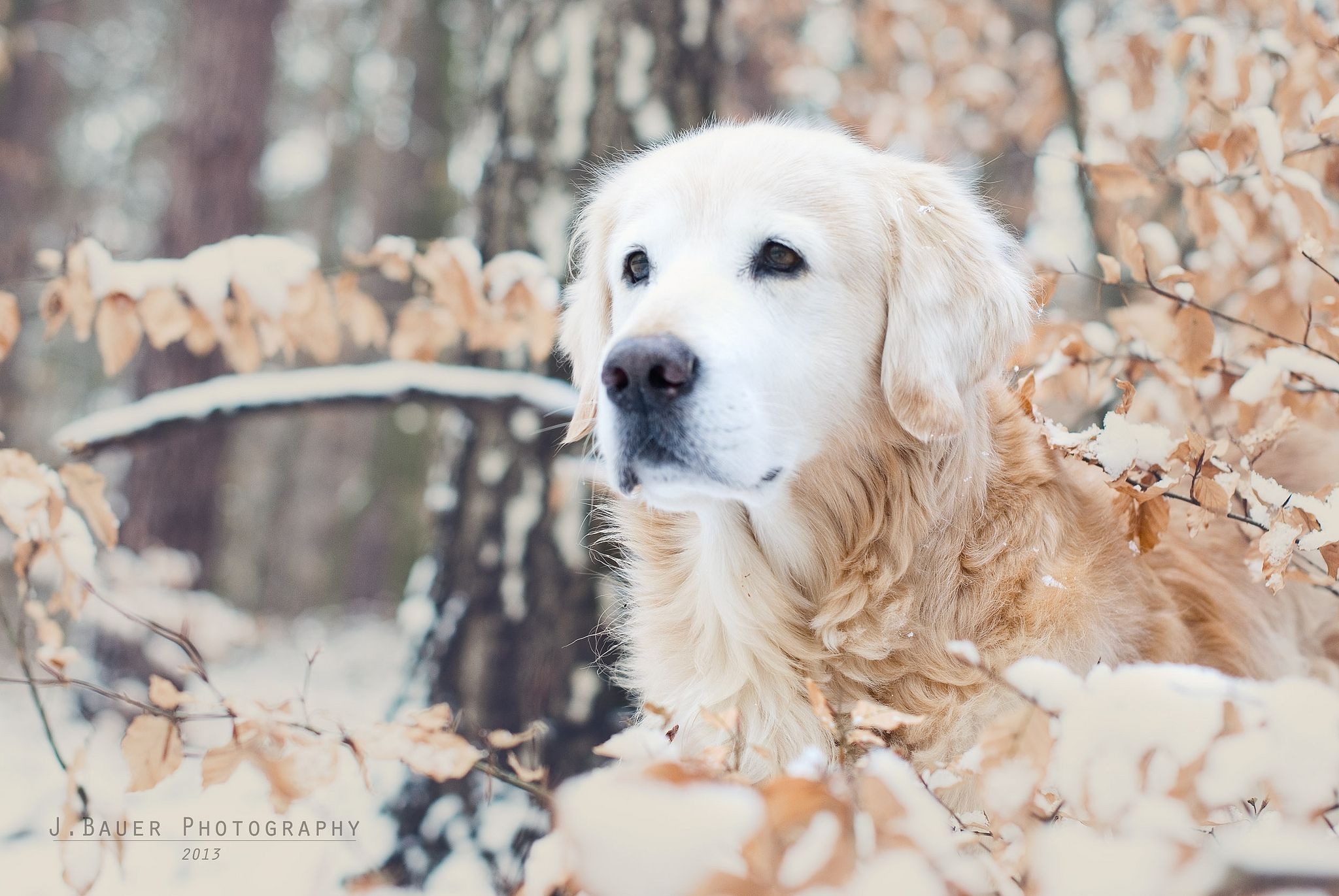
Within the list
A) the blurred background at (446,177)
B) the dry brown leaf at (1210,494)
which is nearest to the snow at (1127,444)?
the dry brown leaf at (1210,494)

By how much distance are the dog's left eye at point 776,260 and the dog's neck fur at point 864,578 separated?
1.22ft

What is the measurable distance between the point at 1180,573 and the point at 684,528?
1173 mm

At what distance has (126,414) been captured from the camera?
2750 mm

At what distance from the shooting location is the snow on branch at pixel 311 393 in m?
2.72

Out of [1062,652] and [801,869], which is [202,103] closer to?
[1062,652]

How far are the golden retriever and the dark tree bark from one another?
195 inches

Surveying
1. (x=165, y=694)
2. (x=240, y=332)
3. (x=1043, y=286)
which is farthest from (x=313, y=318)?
(x=1043, y=286)

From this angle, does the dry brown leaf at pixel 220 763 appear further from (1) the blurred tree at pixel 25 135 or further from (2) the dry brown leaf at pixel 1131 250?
(1) the blurred tree at pixel 25 135

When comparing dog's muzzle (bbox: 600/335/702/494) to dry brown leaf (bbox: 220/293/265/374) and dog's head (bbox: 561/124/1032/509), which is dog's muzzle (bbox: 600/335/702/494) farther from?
dry brown leaf (bbox: 220/293/265/374)

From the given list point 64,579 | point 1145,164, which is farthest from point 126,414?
point 1145,164

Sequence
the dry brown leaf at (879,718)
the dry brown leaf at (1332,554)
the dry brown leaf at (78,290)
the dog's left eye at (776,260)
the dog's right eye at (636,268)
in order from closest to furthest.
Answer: the dry brown leaf at (879,718) → the dry brown leaf at (1332,554) → the dog's left eye at (776,260) → the dog's right eye at (636,268) → the dry brown leaf at (78,290)

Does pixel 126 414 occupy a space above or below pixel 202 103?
below

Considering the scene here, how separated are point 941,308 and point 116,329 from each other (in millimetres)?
2086

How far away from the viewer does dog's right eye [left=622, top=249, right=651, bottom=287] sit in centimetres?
237
